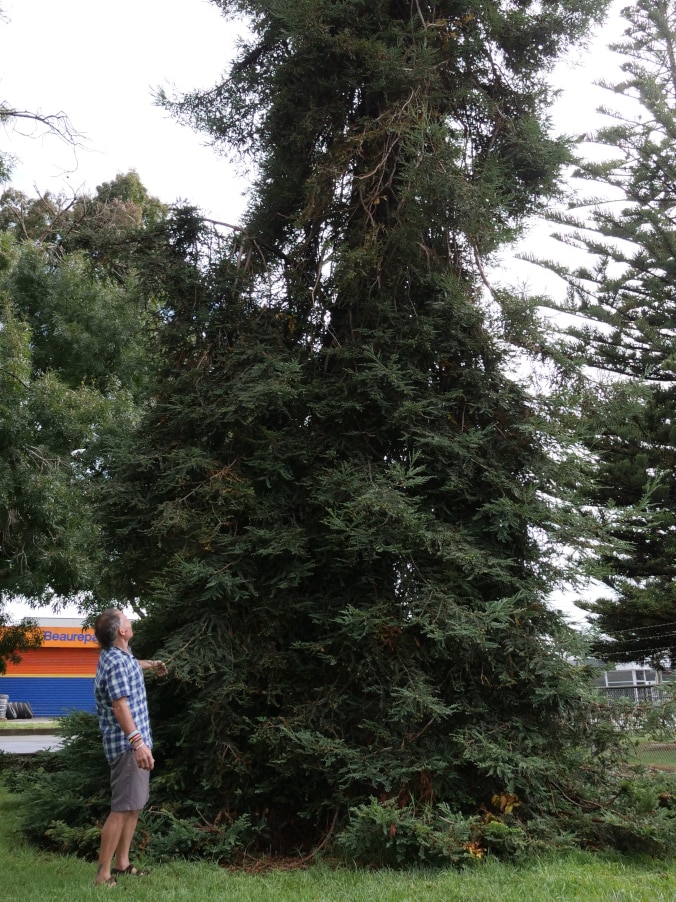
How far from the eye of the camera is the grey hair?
4613 mm

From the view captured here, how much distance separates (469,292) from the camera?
7043 millimetres

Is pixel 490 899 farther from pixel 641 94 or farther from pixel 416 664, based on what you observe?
pixel 641 94

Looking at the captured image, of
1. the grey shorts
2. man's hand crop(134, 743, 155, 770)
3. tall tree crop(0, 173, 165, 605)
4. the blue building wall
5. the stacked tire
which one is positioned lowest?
the stacked tire

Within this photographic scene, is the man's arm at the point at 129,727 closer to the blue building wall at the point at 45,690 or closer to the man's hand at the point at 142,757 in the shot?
the man's hand at the point at 142,757

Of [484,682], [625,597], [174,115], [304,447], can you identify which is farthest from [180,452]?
[625,597]

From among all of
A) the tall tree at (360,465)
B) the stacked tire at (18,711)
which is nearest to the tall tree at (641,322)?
the tall tree at (360,465)

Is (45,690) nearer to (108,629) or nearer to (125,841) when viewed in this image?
(125,841)

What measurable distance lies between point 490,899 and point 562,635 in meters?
2.26

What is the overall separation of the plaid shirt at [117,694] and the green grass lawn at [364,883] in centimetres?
73

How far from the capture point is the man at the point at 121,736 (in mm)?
4422

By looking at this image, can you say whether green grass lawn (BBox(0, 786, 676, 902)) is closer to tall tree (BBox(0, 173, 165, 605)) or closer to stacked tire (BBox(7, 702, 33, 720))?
tall tree (BBox(0, 173, 165, 605))

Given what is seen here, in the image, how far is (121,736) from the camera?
179 inches

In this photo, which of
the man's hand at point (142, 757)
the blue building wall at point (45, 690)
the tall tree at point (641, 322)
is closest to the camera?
the man's hand at point (142, 757)

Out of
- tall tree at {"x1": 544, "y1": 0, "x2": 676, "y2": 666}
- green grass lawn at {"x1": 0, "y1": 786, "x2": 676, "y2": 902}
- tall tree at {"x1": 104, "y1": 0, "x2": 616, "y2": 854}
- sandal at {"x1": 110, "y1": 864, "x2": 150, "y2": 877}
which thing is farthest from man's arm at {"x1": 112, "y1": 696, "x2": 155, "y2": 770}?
tall tree at {"x1": 544, "y1": 0, "x2": 676, "y2": 666}
